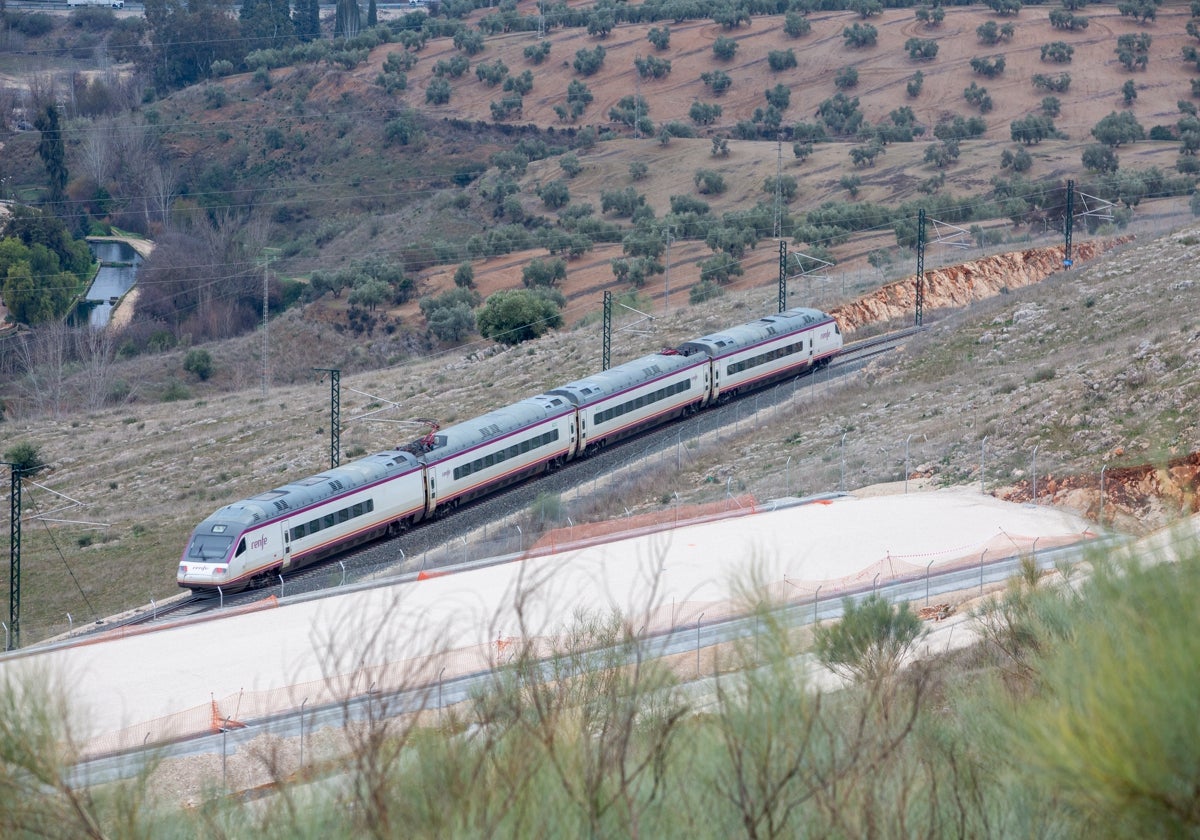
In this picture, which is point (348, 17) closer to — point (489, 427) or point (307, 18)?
point (307, 18)

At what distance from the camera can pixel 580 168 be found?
341ft

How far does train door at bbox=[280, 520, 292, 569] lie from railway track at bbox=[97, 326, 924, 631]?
47 cm

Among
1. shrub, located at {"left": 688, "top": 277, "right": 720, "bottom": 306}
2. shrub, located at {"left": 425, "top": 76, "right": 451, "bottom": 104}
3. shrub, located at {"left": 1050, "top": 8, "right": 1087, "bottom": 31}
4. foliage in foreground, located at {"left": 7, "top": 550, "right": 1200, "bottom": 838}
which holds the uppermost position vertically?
shrub, located at {"left": 1050, "top": 8, "right": 1087, "bottom": 31}

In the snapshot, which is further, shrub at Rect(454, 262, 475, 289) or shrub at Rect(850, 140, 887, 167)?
shrub at Rect(850, 140, 887, 167)

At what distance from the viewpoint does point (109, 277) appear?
109 m

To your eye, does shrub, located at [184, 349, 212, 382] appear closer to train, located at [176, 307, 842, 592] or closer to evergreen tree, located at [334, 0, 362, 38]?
train, located at [176, 307, 842, 592]

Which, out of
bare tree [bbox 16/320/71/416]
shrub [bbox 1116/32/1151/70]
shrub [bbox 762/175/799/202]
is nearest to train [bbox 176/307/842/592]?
bare tree [bbox 16/320/71/416]

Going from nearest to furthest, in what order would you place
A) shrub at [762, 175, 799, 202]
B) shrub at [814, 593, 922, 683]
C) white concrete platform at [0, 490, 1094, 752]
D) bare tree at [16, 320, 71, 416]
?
shrub at [814, 593, 922, 683] < white concrete platform at [0, 490, 1094, 752] < bare tree at [16, 320, 71, 416] < shrub at [762, 175, 799, 202]

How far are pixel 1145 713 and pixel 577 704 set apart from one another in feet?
17.8

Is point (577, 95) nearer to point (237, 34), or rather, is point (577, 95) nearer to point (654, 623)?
point (237, 34)

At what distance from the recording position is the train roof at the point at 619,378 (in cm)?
3894

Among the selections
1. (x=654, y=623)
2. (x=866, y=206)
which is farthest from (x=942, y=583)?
(x=866, y=206)

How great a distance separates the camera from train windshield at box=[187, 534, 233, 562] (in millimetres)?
29531

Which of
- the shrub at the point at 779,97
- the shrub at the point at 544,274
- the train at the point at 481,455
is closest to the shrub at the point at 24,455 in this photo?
the train at the point at 481,455
